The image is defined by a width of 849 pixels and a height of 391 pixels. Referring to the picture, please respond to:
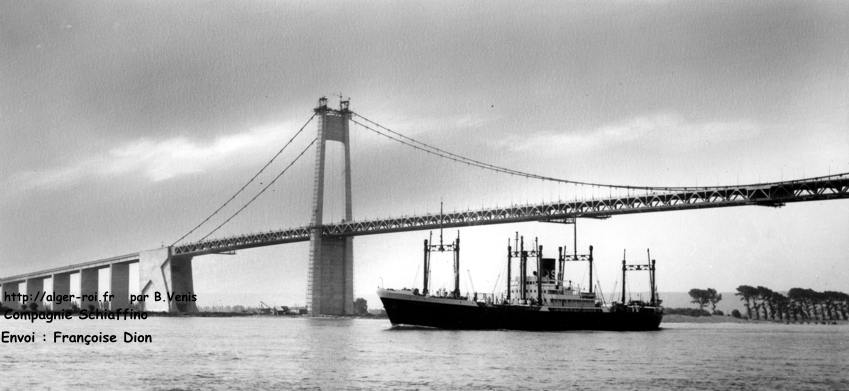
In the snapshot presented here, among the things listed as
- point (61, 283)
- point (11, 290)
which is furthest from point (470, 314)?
point (11, 290)

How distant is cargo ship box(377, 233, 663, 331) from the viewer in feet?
245

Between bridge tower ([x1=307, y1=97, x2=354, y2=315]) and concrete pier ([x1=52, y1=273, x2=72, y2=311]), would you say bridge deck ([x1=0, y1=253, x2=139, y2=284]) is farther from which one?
bridge tower ([x1=307, y1=97, x2=354, y2=315])

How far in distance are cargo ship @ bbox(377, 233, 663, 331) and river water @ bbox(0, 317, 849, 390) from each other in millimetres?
15725

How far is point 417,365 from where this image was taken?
39625 mm

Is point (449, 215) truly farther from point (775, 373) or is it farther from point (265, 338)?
point (775, 373)

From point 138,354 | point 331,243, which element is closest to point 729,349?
point 138,354

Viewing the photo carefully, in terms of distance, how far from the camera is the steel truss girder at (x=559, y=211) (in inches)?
2803

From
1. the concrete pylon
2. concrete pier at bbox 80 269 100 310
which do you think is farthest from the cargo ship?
concrete pier at bbox 80 269 100 310

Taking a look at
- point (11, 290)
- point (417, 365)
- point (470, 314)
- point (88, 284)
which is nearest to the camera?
point (417, 365)

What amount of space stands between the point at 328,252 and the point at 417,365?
214 feet

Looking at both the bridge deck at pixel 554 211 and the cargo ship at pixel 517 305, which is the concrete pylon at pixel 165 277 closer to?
the bridge deck at pixel 554 211

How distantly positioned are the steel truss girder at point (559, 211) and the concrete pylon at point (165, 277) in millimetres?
1985

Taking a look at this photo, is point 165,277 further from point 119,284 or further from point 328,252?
point 328,252

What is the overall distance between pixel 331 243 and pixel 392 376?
70102 mm
